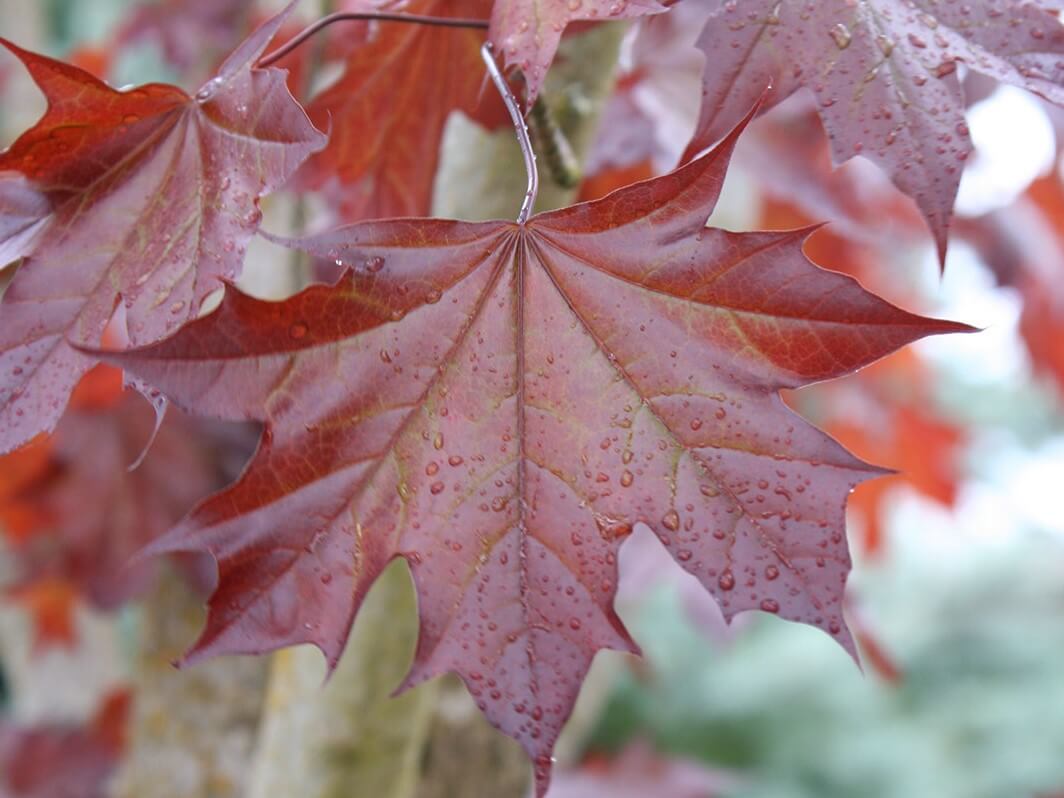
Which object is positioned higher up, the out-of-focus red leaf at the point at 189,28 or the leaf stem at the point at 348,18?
the out-of-focus red leaf at the point at 189,28

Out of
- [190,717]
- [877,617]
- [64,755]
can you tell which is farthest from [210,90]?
[877,617]

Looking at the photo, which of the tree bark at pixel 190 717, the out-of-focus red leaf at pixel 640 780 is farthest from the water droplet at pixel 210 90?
the out-of-focus red leaf at pixel 640 780

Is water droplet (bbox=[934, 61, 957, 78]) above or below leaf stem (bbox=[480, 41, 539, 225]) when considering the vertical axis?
above

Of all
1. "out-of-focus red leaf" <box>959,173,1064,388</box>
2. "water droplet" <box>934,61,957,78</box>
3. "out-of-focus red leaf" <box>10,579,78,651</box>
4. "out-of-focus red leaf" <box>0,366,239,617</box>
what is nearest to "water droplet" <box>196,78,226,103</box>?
"water droplet" <box>934,61,957,78</box>

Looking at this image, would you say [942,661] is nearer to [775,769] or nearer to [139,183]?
[775,769]

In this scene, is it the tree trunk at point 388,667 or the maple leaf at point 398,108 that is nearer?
the maple leaf at point 398,108

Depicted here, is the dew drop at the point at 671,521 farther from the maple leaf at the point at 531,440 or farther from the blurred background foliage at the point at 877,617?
the blurred background foliage at the point at 877,617

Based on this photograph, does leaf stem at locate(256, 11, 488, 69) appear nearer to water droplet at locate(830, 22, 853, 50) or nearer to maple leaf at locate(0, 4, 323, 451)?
maple leaf at locate(0, 4, 323, 451)
